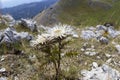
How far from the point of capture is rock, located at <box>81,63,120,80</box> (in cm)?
724

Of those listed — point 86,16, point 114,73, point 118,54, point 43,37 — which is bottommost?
point 86,16

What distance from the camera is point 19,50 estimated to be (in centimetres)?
884

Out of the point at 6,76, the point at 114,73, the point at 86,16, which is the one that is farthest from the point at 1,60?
the point at 86,16

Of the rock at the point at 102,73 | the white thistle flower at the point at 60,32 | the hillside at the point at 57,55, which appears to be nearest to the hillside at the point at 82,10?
the hillside at the point at 57,55

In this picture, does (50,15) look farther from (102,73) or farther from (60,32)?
(60,32)

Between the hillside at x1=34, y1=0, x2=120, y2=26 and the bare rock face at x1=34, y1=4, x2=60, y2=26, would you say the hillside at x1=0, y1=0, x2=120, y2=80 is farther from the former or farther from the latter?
the hillside at x1=34, y1=0, x2=120, y2=26

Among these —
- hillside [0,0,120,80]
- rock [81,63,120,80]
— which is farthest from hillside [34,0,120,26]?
rock [81,63,120,80]

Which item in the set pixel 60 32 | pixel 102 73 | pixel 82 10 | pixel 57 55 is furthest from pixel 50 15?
pixel 60 32

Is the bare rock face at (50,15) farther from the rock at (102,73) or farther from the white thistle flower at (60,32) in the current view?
the white thistle flower at (60,32)

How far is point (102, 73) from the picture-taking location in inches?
293

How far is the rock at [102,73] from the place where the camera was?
7.24m

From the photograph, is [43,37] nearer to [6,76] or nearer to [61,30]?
[61,30]

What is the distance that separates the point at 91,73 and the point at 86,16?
110105 millimetres

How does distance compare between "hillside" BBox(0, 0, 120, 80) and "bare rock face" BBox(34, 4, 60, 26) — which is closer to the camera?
"hillside" BBox(0, 0, 120, 80)
